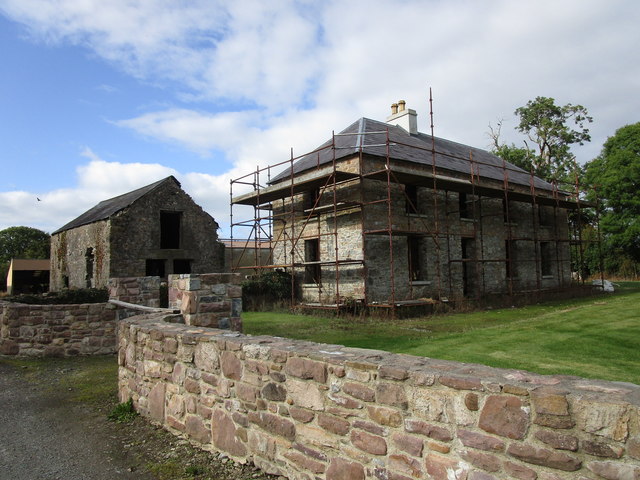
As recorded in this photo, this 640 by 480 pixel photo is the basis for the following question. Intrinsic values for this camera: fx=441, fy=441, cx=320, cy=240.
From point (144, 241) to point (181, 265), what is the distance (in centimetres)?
246

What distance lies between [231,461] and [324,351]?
4.67ft

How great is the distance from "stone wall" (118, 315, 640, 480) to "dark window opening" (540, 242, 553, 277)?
22562 mm

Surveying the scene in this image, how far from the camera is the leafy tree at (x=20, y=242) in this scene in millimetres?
49281

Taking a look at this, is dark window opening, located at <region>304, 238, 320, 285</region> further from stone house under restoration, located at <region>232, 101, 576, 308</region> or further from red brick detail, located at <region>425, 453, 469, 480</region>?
red brick detail, located at <region>425, 453, 469, 480</region>

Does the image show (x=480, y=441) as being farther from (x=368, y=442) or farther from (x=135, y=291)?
(x=135, y=291)

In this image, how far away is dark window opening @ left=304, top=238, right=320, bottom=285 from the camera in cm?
1759

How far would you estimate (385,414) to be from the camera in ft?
8.96

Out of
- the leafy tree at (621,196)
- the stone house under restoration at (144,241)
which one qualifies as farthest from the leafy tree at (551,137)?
the stone house under restoration at (144,241)

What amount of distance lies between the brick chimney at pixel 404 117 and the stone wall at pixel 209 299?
16.5 metres

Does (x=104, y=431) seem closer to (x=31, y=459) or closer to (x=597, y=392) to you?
(x=31, y=459)

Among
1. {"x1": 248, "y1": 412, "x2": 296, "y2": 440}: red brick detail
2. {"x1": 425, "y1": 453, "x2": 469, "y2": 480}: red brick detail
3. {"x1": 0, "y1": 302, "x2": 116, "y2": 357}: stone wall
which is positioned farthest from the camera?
{"x1": 0, "y1": 302, "x2": 116, "y2": 357}: stone wall

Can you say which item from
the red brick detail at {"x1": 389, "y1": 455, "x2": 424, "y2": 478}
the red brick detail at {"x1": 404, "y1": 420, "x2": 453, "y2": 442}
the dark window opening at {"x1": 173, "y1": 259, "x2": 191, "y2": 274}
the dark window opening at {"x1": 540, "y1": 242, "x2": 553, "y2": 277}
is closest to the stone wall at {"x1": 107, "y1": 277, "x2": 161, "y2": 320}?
the red brick detail at {"x1": 389, "y1": 455, "x2": 424, "y2": 478}

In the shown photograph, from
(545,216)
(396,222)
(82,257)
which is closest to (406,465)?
(396,222)

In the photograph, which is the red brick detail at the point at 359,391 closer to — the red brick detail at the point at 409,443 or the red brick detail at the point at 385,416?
the red brick detail at the point at 385,416
